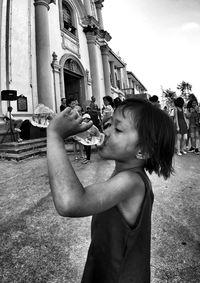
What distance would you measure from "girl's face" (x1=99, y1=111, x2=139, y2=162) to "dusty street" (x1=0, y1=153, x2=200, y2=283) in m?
1.09

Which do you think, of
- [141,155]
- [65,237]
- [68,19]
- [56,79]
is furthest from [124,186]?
[68,19]

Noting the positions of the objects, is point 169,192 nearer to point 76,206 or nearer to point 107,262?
point 107,262

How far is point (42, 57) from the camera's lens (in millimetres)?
9406

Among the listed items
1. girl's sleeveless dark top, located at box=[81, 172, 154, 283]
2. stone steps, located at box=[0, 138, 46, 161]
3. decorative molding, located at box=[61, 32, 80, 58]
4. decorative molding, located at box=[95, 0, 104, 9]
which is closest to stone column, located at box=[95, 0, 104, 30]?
decorative molding, located at box=[95, 0, 104, 9]

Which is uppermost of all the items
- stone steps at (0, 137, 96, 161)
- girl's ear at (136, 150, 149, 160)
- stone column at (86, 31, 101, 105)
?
stone column at (86, 31, 101, 105)

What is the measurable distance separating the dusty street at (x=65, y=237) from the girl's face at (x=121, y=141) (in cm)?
109

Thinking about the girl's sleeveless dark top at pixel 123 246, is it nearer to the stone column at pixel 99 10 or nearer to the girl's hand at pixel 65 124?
the girl's hand at pixel 65 124

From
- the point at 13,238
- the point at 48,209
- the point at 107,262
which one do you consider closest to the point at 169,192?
the point at 48,209

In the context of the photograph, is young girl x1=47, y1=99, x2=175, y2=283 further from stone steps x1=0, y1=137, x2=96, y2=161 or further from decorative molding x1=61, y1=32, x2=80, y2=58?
decorative molding x1=61, y1=32, x2=80, y2=58

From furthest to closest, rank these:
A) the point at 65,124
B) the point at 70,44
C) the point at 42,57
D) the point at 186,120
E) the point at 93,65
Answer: the point at 93,65 → the point at 70,44 → the point at 42,57 → the point at 186,120 → the point at 65,124

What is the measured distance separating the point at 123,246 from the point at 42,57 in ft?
32.9

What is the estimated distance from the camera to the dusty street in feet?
4.86

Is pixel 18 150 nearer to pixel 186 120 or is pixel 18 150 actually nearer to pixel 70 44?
pixel 186 120

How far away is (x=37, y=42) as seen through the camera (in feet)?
31.2
